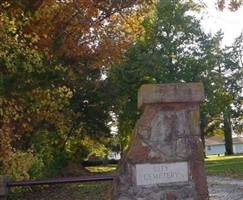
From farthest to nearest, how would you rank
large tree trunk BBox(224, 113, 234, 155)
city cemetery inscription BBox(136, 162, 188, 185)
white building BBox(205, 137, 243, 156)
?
white building BBox(205, 137, 243, 156), large tree trunk BBox(224, 113, 234, 155), city cemetery inscription BBox(136, 162, 188, 185)

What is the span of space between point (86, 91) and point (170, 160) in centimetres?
2095

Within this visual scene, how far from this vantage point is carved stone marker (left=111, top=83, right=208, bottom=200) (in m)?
5.51

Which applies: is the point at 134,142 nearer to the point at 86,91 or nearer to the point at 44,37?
the point at 44,37

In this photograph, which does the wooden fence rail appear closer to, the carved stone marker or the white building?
the carved stone marker

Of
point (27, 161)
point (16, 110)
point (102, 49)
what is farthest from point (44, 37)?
point (102, 49)

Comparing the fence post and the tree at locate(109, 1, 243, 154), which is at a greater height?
the tree at locate(109, 1, 243, 154)

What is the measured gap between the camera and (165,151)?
18.3 ft

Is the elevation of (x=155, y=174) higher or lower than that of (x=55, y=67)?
lower

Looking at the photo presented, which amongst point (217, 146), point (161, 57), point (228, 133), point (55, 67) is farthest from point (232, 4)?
point (217, 146)

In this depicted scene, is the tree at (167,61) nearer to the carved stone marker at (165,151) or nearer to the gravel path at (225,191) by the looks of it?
the gravel path at (225,191)

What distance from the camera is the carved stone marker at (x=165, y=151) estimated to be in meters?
5.51

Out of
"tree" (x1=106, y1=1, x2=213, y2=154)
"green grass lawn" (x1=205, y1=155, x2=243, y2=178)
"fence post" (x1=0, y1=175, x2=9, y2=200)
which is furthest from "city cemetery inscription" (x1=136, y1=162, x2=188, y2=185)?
"tree" (x1=106, y1=1, x2=213, y2=154)

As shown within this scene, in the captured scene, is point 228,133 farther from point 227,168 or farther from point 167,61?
point 227,168

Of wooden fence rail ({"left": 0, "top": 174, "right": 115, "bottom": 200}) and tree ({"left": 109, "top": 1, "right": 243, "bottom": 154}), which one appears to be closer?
wooden fence rail ({"left": 0, "top": 174, "right": 115, "bottom": 200})
